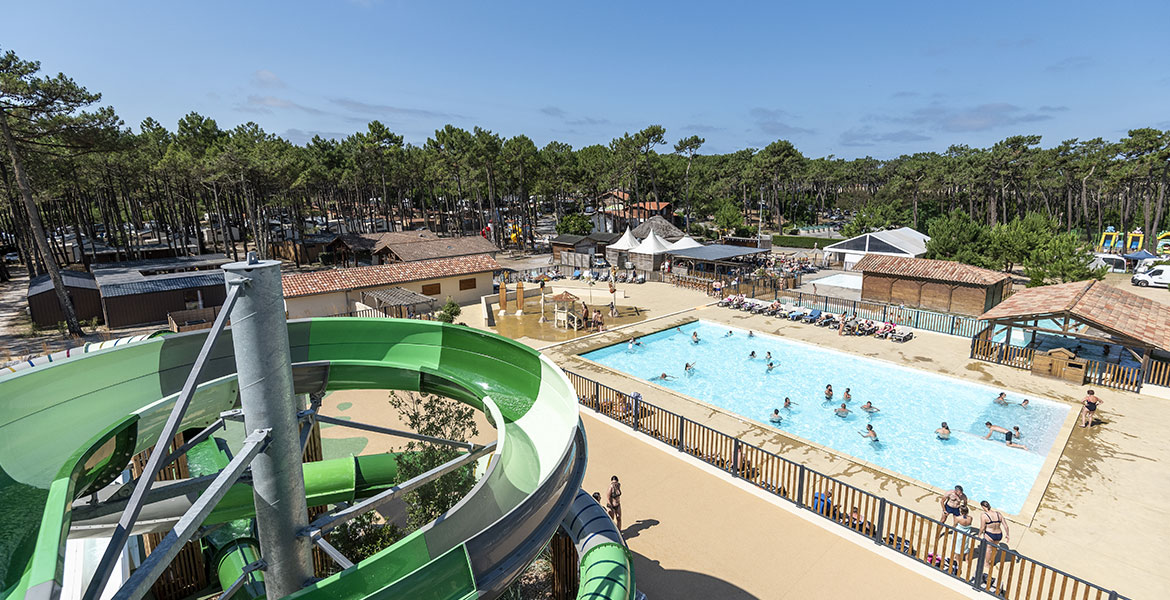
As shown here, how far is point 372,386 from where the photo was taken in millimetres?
7703

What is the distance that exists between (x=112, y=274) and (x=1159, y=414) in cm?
4879

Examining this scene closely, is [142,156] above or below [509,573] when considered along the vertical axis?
above

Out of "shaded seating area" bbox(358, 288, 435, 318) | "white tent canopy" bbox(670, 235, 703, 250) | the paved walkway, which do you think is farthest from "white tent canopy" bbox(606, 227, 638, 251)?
the paved walkway

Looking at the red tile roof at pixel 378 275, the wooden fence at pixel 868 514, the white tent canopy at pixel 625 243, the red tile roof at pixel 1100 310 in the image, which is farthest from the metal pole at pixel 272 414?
the white tent canopy at pixel 625 243

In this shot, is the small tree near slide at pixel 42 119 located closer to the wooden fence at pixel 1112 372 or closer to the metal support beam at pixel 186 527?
the metal support beam at pixel 186 527

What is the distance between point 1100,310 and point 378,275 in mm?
34124

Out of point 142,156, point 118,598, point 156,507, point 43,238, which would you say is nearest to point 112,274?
point 43,238

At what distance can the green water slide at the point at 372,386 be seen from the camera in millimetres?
3674

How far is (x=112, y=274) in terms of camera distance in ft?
103

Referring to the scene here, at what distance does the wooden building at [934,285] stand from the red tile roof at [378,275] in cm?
2445

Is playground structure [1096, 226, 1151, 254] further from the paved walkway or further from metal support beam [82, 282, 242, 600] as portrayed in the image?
metal support beam [82, 282, 242, 600]

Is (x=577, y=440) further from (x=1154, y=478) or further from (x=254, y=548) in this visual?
(x=1154, y=478)

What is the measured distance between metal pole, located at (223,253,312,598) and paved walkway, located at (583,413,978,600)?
653 centimetres

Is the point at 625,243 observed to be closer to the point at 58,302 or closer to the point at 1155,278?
the point at 58,302
